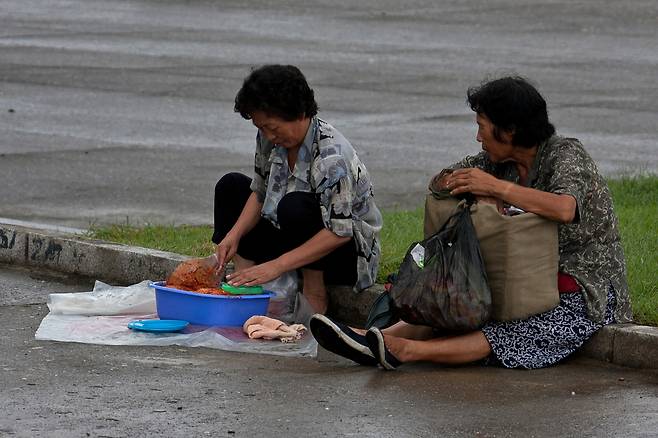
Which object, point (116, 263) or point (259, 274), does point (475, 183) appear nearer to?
point (259, 274)

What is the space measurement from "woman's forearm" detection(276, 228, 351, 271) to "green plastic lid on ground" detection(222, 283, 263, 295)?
0.18 meters

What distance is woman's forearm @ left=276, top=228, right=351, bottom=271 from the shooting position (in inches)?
252

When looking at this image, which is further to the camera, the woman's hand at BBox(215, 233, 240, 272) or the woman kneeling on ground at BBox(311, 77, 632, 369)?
the woman's hand at BBox(215, 233, 240, 272)

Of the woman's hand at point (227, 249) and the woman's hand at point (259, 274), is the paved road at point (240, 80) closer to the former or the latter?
the woman's hand at point (227, 249)

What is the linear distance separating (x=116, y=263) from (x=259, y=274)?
4.62 feet

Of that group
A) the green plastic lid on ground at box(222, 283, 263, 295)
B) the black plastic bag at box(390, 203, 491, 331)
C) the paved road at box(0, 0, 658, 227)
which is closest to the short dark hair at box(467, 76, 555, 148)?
the black plastic bag at box(390, 203, 491, 331)

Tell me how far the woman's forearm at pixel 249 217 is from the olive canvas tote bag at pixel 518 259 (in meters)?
1.24

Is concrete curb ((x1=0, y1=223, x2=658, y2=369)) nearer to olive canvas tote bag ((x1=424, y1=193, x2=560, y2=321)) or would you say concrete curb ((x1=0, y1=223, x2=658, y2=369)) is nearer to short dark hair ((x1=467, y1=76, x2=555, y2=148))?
olive canvas tote bag ((x1=424, y1=193, x2=560, y2=321))

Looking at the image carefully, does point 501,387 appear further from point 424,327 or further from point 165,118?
point 165,118

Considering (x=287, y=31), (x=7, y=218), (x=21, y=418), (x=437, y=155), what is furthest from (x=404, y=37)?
(x=21, y=418)

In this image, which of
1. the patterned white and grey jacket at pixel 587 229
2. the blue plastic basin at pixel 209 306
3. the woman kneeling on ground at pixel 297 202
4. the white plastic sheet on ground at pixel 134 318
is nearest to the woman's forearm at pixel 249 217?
the woman kneeling on ground at pixel 297 202

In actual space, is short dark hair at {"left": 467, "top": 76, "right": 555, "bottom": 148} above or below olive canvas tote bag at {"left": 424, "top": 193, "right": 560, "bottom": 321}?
above

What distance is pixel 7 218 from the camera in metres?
8.70

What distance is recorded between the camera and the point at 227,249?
6750 mm
